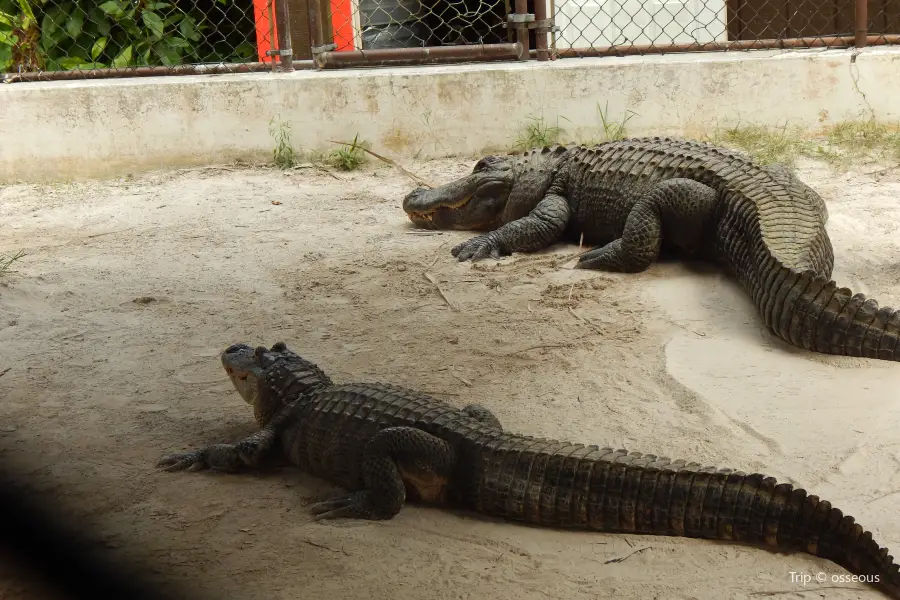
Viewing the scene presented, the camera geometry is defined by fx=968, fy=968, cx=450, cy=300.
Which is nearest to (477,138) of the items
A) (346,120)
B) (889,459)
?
(346,120)

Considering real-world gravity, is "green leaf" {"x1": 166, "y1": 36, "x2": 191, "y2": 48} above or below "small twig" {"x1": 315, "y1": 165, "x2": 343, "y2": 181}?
above

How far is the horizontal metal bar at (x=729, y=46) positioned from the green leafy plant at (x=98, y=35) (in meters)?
2.89

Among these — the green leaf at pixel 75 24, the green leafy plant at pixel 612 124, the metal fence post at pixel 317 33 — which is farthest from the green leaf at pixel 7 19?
the green leafy plant at pixel 612 124

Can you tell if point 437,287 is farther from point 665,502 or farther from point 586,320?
point 665,502

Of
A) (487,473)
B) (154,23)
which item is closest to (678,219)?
(487,473)

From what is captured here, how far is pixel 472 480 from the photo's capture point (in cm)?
246

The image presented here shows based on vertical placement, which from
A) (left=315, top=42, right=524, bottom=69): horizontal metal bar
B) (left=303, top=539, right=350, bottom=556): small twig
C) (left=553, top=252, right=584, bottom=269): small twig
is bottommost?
(left=303, top=539, right=350, bottom=556): small twig

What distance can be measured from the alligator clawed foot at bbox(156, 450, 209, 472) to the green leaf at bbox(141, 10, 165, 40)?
6057 millimetres

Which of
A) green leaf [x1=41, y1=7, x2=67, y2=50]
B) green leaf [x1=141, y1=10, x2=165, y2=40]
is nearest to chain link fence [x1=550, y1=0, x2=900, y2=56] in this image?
green leaf [x1=141, y1=10, x2=165, y2=40]

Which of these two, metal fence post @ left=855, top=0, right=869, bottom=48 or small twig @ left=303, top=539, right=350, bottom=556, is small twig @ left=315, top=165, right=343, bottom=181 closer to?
metal fence post @ left=855, top=0, right=869, bottom=48

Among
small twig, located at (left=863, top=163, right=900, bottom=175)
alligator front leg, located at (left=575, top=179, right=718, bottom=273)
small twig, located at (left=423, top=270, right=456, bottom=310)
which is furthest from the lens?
small twig, located at (left=863, top=163, right=900, bottom=175)

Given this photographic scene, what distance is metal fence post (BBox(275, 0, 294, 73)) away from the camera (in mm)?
6848

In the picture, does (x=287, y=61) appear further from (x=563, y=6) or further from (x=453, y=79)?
(x=563, y=6)

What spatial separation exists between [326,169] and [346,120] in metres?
0.38
